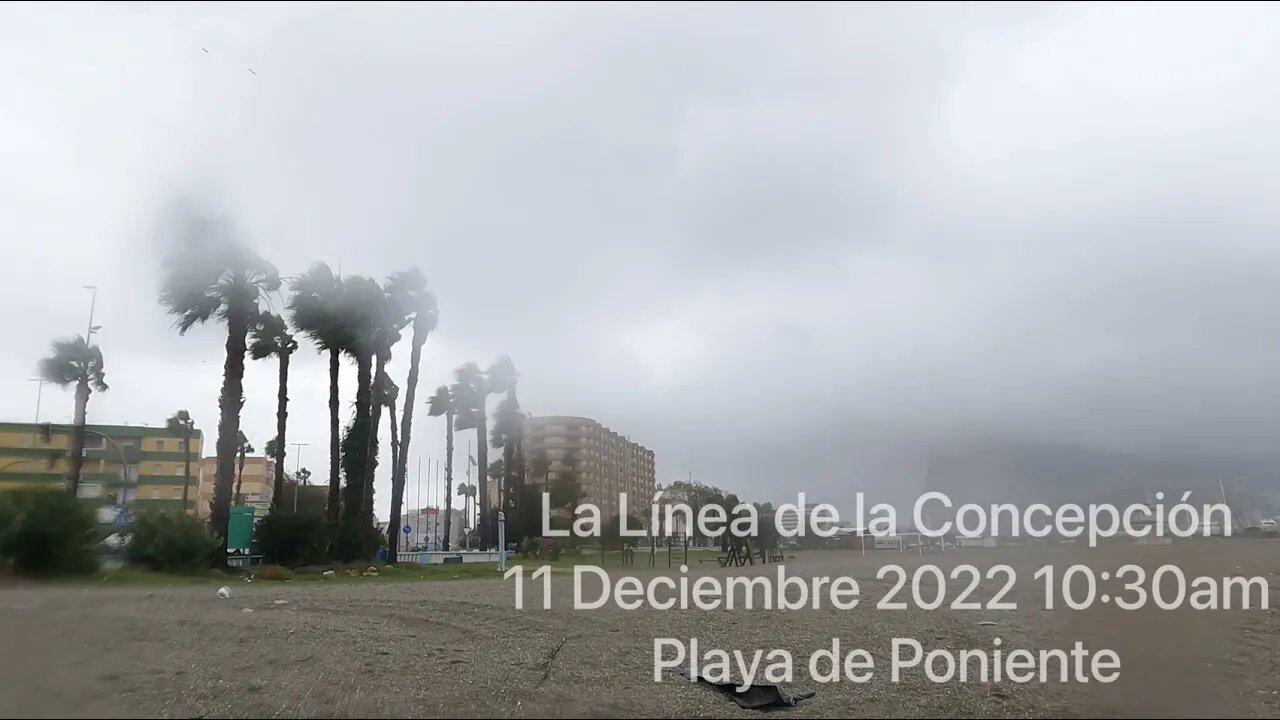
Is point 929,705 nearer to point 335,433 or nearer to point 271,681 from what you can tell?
point 271,681

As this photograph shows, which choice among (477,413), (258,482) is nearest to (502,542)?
(477,413)

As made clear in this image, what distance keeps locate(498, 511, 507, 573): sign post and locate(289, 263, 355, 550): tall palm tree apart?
813 centimetres

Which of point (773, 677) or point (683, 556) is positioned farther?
point (683, 556)

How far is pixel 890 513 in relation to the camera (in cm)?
1706

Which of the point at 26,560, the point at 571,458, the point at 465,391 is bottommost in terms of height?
the point at 26,560

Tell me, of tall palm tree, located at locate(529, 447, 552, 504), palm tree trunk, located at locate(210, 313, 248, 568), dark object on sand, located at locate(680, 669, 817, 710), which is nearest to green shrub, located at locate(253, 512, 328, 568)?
palm tree trunk, located at locate(210, 313, 248, 568)

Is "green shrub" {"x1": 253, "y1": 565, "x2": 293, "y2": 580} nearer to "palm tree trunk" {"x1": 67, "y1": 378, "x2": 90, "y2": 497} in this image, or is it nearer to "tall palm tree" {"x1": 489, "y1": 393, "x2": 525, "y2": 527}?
"palm tree trunk" {"x1": 67, "y1": 378, "x2": 90, "y2": 497}

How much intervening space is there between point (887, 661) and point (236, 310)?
66.6 ft

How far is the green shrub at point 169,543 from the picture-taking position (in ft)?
50.6

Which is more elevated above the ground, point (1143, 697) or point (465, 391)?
point (465, 391)

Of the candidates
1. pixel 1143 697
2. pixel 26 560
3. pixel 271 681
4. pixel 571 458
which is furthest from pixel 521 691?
pixel 26 560

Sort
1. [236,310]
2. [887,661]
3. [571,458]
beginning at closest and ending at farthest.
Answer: [887,661], [571,458], [236,310]

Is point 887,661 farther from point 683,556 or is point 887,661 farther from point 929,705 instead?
point 683,556

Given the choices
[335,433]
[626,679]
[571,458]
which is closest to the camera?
[626,679]
